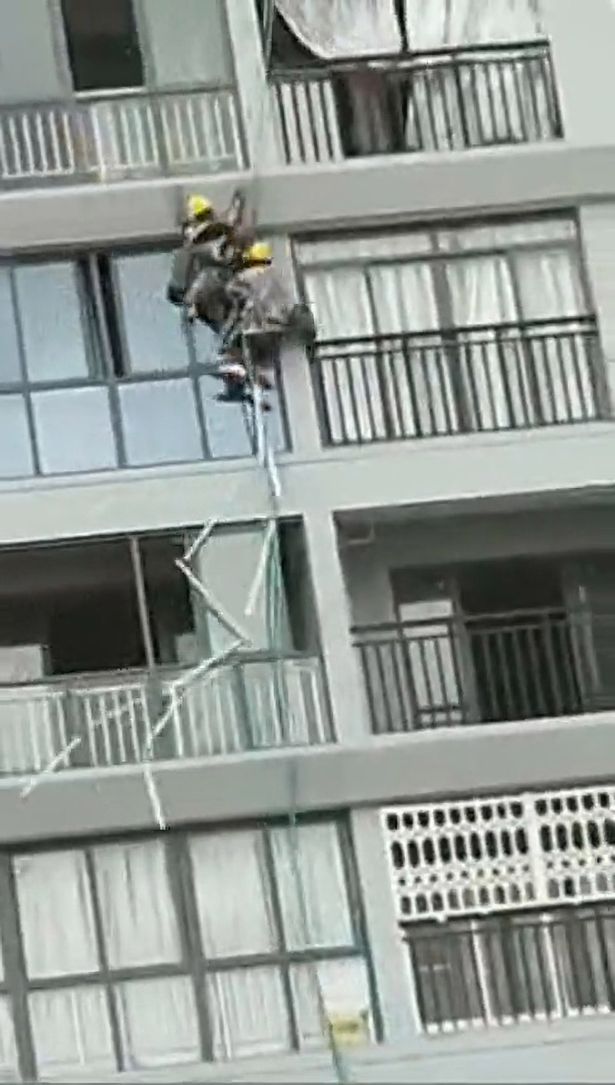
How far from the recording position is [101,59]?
17047 millimetres

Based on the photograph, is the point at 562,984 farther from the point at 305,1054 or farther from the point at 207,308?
the point at 207,308

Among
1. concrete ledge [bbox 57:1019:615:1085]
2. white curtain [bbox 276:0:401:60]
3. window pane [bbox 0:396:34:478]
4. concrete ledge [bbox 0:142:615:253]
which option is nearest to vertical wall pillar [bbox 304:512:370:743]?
window pane [bbox 0:396:34:478]

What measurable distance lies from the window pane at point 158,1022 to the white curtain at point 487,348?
454cm

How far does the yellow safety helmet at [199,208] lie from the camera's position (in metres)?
15.8

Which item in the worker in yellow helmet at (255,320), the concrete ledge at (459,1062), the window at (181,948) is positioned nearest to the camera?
the concrete ledge at (459,1062)

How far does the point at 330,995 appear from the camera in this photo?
604 inches

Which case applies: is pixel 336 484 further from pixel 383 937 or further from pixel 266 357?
pixel 383 937

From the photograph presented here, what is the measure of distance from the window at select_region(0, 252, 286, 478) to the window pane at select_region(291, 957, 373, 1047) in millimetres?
3613

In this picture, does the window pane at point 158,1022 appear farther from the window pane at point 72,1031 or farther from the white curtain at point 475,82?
the white curtain at point 475,82

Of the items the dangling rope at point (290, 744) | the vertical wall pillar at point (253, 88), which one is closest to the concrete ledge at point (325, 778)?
the dangling rope at point (290, 744)

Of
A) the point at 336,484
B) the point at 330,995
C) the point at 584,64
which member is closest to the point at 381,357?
the point at 336,484

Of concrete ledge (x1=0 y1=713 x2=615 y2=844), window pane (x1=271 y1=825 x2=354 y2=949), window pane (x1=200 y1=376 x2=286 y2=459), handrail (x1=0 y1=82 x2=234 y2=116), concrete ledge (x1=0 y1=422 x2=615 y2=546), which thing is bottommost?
window pane (x1=271 y1=825 x2=354 y2=949)

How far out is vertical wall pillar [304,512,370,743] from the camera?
1572 cm

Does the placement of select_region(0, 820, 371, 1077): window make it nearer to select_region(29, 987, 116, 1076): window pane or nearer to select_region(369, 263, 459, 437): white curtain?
select_region(29, 987, 116, 1076): window pane
